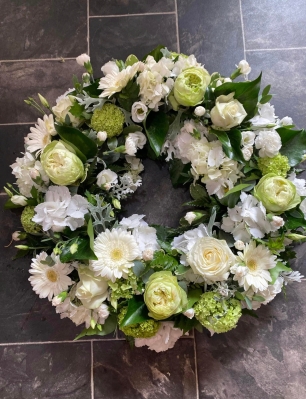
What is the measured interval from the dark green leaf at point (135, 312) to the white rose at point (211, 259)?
0.59 feet

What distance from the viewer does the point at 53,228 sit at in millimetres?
1094

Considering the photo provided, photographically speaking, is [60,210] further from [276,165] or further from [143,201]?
[276,165]

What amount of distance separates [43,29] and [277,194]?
1002 mm

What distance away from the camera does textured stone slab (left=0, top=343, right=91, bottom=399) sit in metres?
1.31

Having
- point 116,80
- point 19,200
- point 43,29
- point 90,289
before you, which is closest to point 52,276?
point 90,289

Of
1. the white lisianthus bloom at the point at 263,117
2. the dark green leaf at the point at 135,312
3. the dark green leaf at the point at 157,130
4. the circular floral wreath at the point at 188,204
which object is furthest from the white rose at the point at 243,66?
the dark green leaf at the point at 135,312

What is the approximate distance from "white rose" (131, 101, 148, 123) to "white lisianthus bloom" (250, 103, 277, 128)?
310 millimetres

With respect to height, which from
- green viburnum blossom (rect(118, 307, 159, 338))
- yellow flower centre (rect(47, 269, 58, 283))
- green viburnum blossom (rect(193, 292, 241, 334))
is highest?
yellow flower centre (rect(47, 269, 58, 283))

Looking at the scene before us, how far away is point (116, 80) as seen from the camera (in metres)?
1.09

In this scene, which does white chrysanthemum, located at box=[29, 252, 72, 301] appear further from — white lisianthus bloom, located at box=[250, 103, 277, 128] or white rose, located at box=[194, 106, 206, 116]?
white lisianthus bloom, located at box=[250, 103, 277, 128]

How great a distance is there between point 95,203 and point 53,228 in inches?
5.3

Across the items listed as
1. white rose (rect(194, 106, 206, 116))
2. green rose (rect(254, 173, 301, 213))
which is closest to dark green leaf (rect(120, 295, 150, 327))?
green rose (rect(254, 173, 301, 213))

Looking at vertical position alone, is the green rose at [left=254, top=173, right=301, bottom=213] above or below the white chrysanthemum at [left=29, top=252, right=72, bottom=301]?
above

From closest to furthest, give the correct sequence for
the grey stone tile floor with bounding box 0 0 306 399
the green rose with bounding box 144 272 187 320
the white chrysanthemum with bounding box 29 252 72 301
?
the green rose with bounding box 144 272 187 320 < the white chrysanthemum with bounding box 29 252 72 301 < the grey stone tile floor with bounding box 0 0 306 399
